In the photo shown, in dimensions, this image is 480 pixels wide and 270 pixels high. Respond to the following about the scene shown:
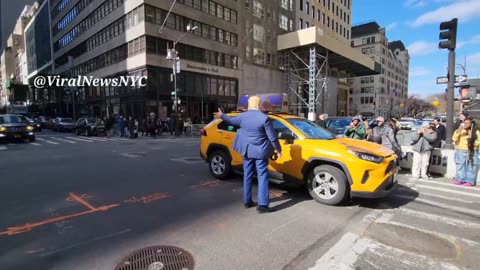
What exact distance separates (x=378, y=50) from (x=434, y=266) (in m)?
97.7

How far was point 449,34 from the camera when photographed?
27.9ft

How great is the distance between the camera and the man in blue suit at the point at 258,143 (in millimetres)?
4520

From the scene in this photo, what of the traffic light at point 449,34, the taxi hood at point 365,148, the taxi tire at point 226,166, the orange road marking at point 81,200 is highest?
the traffic light at point 449,34

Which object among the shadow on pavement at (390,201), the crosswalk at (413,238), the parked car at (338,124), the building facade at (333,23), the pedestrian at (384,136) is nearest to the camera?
the crosswalk at (413,238)

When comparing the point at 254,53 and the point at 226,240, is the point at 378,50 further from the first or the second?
the point at 226,240

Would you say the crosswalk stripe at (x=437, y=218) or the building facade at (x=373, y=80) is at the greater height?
the building facade at (x=373, y=80)

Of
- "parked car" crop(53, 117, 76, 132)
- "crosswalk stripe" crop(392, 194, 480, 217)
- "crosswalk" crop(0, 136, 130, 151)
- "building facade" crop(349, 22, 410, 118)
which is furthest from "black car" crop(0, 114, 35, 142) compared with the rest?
"building facade" crop(349, 22, 410, 118)

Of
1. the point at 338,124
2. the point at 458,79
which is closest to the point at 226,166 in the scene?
the point at 458,79

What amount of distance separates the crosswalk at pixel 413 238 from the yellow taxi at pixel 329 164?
1.79 feet

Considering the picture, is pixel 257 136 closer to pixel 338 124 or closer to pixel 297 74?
pixel 338 124

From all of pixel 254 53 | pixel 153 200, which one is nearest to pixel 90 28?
pixel 254 53

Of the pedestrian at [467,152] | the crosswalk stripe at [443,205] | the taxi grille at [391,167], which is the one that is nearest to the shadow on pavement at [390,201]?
the crosswalk stripe at [443,205]

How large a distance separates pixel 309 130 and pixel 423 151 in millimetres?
4052

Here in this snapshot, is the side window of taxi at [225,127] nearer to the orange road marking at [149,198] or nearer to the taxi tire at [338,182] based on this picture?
the orange road marking at [149,198]
